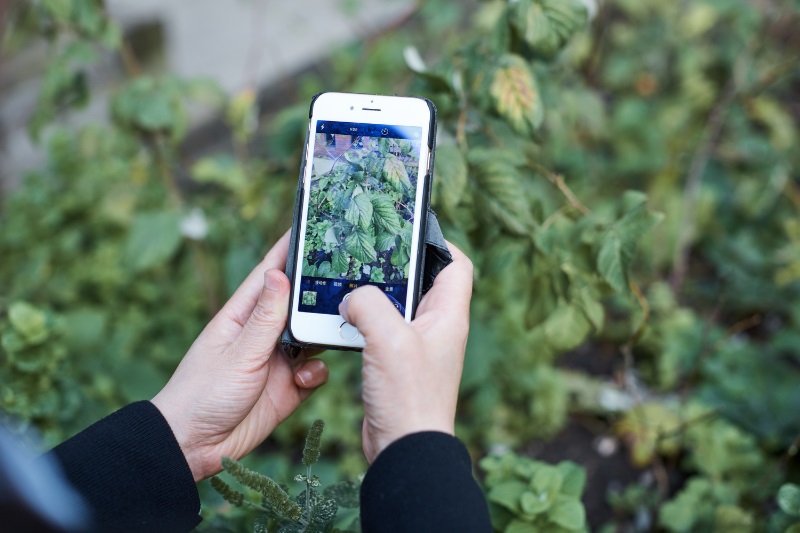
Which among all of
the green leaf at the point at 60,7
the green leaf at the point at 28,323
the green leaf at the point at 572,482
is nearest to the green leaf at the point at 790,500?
the green leaf at the point at 572,482

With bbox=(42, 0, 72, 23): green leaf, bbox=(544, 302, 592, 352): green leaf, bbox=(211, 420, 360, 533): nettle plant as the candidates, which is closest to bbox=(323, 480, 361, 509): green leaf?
bbox=(211, 420, 360, 533): nettle plant

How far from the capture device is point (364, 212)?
1256 millimetres

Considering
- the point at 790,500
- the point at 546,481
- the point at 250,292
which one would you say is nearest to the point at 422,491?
the point at 546,481

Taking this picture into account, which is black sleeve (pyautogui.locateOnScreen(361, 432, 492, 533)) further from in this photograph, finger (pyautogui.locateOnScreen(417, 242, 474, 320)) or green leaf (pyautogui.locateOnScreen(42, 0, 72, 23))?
green leaf (pyautogui.locateOnScreen(42, 0, 72, 23))

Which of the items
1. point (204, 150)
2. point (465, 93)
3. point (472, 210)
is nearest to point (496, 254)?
point (472, 210)

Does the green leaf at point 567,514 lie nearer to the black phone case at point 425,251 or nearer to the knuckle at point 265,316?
the black phone case at point 425,251

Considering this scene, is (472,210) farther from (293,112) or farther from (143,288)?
(143,288)

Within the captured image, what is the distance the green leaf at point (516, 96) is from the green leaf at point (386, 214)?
34 cm

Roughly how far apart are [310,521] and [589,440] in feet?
5.01

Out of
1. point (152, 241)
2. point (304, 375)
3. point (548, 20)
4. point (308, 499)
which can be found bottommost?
point (308, 499)

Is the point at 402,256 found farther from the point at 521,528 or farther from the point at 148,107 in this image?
the point at 148,107

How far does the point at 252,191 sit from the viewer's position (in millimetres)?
2041

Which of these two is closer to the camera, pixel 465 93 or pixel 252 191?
pixel 465 93

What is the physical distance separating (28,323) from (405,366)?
105cm
